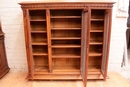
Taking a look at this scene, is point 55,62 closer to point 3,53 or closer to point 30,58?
point 30,58

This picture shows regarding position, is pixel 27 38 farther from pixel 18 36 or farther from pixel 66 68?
pixel 66 68

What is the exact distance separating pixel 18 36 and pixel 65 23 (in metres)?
1.12

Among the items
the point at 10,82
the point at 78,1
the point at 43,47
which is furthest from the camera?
the point at 43,47

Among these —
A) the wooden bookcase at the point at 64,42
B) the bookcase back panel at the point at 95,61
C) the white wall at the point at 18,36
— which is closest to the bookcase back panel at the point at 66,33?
the wooden bookcase at the point at 64,42

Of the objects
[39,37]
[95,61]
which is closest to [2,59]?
[39,37]

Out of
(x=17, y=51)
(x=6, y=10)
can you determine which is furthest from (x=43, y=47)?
(x=6, y=10)

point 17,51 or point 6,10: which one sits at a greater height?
point 6,10

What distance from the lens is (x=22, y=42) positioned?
2.49 m

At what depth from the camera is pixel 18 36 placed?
2463 mm

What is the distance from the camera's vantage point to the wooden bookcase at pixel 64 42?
2062 mm

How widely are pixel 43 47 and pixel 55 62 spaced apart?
1.43 ft

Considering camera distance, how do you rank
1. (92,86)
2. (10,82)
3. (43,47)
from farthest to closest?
(43,47) → (10,82) → (92,86)

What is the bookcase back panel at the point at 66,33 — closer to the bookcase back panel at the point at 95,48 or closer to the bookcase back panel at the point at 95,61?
the bookcase back panel at the point at 95,48

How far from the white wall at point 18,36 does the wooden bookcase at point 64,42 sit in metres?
0.33
